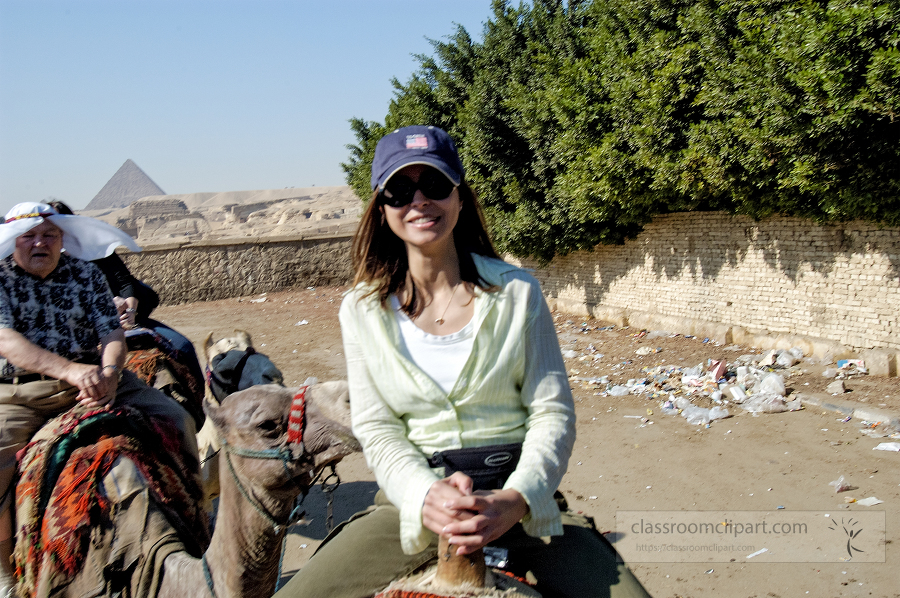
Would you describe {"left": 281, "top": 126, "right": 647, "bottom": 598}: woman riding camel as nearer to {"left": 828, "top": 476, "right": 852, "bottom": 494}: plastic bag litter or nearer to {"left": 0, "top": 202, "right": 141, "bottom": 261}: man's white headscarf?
{"left": 0, "top": 202, "right": 141, "bottom": 261}: man's white headscarf

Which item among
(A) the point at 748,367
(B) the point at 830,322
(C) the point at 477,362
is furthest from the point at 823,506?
(C) the point at 477,362

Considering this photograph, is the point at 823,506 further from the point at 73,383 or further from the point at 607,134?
the point at 607,134

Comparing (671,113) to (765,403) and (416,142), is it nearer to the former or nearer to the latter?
(765,403)

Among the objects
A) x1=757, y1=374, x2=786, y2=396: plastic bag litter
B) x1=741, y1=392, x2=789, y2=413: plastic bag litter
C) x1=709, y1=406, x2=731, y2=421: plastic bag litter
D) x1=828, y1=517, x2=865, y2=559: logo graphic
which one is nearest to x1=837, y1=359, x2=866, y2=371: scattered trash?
x1=757, y1=374, x2=786, y2=396: plastic bag litter

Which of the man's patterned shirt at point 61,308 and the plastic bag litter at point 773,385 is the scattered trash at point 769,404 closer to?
the plastic bag litter at point 773,385

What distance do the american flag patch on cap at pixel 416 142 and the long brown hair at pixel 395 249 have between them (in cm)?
18

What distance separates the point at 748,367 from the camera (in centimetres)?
830

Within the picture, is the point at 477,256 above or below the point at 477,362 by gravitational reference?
above

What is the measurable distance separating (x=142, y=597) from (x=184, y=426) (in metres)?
1.08

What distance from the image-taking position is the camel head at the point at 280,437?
7.74ft

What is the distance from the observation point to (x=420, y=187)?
69.7 inches

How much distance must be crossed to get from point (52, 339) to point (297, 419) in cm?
184

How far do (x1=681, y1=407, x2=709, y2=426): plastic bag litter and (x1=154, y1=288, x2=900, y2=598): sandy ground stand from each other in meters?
0.11

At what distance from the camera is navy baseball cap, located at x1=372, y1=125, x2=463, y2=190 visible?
1.73 m
